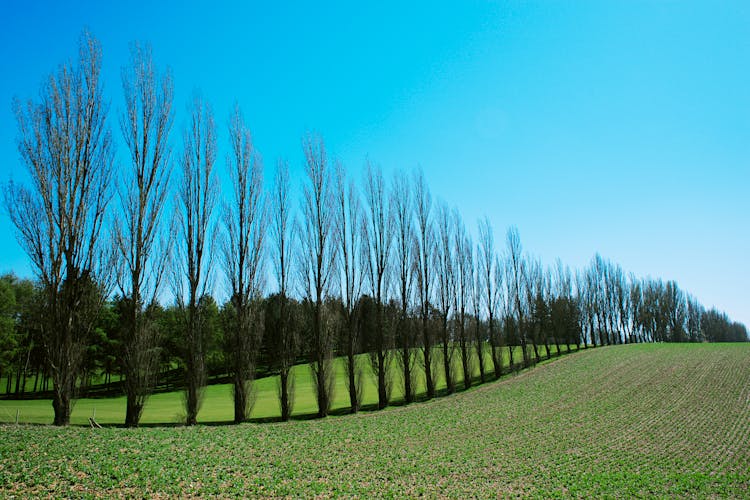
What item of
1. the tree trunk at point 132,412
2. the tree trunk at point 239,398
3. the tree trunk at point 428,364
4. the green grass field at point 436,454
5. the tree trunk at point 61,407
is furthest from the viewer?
the tree trunk at point 428,364

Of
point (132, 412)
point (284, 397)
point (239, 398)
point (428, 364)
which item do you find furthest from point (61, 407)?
point (428, 364)

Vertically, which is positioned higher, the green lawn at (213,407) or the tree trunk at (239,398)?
the tree trunk at (239,398)

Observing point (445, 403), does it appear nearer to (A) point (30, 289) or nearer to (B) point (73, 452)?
(B) point (73, 452)

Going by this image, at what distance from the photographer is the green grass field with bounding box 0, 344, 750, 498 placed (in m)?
8.18

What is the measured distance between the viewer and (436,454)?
12680mm

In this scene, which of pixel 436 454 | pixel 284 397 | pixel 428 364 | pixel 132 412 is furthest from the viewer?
pixel 428 364

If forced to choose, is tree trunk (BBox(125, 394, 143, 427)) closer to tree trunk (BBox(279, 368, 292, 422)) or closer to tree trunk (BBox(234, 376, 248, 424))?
tree trunk (BBox(234, 376, 248, 424))

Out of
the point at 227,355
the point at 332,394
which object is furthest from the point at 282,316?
the point at 227,355

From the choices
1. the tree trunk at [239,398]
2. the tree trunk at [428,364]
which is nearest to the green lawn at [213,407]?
the tree trunk at [239,398]

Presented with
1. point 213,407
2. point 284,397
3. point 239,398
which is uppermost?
point 239,398

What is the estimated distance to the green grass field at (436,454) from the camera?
26.8 feet

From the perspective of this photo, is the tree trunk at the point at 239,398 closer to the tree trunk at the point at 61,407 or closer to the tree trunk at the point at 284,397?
the tree trunk at the point at 284,397

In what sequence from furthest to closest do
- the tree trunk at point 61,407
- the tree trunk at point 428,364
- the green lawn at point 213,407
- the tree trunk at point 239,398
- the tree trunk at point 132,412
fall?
the tree trunk at point 428,364 → the green lawn at point 213,407 → the tree trunk at point 239,398 → the tree trunk at point 132,412 → the tree trunk at point 61,407

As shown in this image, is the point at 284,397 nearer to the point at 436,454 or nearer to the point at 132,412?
the point at 132,412
